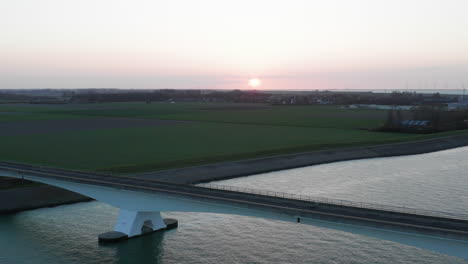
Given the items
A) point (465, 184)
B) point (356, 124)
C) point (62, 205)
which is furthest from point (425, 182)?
point (356, 124)

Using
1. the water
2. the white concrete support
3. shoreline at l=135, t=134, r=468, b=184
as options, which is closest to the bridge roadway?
the white concrete support

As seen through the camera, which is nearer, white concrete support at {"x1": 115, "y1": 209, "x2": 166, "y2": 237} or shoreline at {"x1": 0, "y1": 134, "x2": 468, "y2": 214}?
white concrete support at {"x1": 115, "y1": 209, "x2": 166, "y2": 237}

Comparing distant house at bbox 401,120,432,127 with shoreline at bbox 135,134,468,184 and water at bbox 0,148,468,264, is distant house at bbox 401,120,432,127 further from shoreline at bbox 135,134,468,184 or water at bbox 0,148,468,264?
water at bbox 0,148,468,264

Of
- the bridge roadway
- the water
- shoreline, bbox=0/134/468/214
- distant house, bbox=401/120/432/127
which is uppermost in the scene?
distant house, bbox=401/120/432/127

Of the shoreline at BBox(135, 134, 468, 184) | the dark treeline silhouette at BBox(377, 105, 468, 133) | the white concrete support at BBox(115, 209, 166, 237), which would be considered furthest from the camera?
the dark treeline silhouette at BBox(377, 105, 468, 133)

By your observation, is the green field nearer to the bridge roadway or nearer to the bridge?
the bridge

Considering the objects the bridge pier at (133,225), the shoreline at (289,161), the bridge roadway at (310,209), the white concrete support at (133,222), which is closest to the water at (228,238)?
the bridge pier at (133,225)

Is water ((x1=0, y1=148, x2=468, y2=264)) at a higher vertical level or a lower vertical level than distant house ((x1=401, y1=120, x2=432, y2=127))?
lower

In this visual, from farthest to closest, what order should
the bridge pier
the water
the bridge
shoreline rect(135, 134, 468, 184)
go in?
1. shoreline rect(135, 134, 468, 184)
2. the bridge pier
3. the water
4. the bridge
